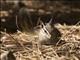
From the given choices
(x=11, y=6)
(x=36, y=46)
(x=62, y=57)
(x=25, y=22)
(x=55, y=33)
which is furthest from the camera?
(x=11, y=6)

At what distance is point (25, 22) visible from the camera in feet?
12.6

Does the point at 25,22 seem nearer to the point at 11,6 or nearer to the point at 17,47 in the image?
the point at 17,47

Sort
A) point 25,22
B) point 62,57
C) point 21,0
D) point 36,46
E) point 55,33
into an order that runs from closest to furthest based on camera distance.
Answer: point 62,57 → point 36,46 → point 55,33 → point 25,22 → point 21,0

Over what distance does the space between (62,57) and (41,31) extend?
599mm

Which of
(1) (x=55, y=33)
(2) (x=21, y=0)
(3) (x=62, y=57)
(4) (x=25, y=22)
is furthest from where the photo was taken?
Answer: (2) (x=21, y=0)

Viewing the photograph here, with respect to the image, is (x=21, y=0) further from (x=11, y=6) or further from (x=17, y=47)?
(x=17, y=47)

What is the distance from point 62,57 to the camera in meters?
2.67

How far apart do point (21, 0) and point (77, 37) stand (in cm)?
491

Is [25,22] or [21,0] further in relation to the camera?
[21,0]

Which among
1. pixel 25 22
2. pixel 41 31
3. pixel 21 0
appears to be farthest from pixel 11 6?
pixel 41 31

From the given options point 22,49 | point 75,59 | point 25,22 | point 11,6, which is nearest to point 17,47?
point 22,49

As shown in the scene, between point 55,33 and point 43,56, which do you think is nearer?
point 43,56

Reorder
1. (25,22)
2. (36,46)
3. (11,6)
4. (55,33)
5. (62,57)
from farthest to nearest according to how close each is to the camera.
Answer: (11,6) < (25,22) < (55,33) < (36,46) < (62,57)

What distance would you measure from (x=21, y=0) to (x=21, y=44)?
205 inches
